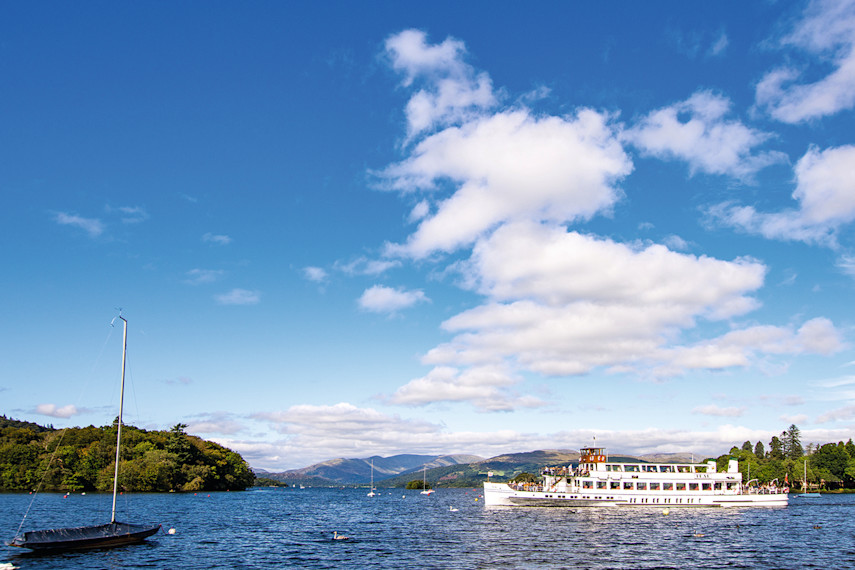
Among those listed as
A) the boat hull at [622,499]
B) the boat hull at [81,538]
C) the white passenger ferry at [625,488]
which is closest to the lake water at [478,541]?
the boat hull at [81,538]

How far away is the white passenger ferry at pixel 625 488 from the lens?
12244 cm

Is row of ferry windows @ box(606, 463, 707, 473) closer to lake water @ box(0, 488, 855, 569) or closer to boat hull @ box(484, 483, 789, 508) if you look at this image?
boat hull @ box(484, 483, 789, 508)

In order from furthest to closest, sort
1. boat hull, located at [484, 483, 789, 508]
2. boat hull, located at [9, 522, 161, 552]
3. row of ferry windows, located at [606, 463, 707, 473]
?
row of ferry windows, located at [606, 463, 707, 473], boat hull, located at [484, 483, 789, 508], boat hull, located at [9, 522, 161, 552]

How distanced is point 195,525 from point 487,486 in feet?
206

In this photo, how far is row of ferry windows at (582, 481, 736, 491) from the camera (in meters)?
124

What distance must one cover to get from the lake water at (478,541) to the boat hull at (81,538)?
1099mm

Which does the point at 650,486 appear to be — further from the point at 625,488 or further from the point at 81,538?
the point at 81,538

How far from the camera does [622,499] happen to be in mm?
123188

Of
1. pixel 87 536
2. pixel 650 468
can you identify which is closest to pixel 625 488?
pixel 650 468

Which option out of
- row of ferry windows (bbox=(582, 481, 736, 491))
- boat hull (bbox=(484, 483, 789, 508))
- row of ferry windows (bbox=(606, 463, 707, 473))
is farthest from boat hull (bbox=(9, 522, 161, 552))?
row of ferry windows (bbox=(606, 463, 707, 473))

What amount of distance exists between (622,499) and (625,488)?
9.42 feet

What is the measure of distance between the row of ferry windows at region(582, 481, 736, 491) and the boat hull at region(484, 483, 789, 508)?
154 cm

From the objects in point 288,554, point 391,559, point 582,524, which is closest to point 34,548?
point 288,554

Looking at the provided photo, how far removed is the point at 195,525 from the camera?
3696 inches
